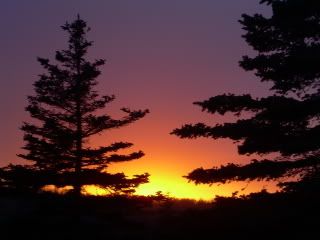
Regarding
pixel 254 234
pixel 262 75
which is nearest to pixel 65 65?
pixel 262 75

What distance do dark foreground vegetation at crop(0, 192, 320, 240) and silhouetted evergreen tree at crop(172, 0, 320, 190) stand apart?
1.15 meters

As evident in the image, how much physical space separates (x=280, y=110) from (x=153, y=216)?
63.7ft

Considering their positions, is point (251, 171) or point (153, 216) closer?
point (251, 171)

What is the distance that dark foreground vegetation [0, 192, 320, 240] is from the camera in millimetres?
18562

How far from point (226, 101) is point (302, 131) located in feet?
9.07

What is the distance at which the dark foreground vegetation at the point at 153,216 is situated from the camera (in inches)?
731

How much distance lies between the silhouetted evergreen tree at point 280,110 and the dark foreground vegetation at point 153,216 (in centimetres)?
115

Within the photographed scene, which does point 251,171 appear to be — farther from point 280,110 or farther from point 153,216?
point 153,216

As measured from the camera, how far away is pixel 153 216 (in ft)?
124

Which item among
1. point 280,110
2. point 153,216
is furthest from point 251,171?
point 153,216

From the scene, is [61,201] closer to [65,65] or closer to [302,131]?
[65,65]

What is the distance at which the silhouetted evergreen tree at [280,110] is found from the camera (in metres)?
20.1

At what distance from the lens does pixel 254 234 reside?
19.0 m

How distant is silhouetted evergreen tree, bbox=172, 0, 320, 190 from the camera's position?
20078 millimetres
